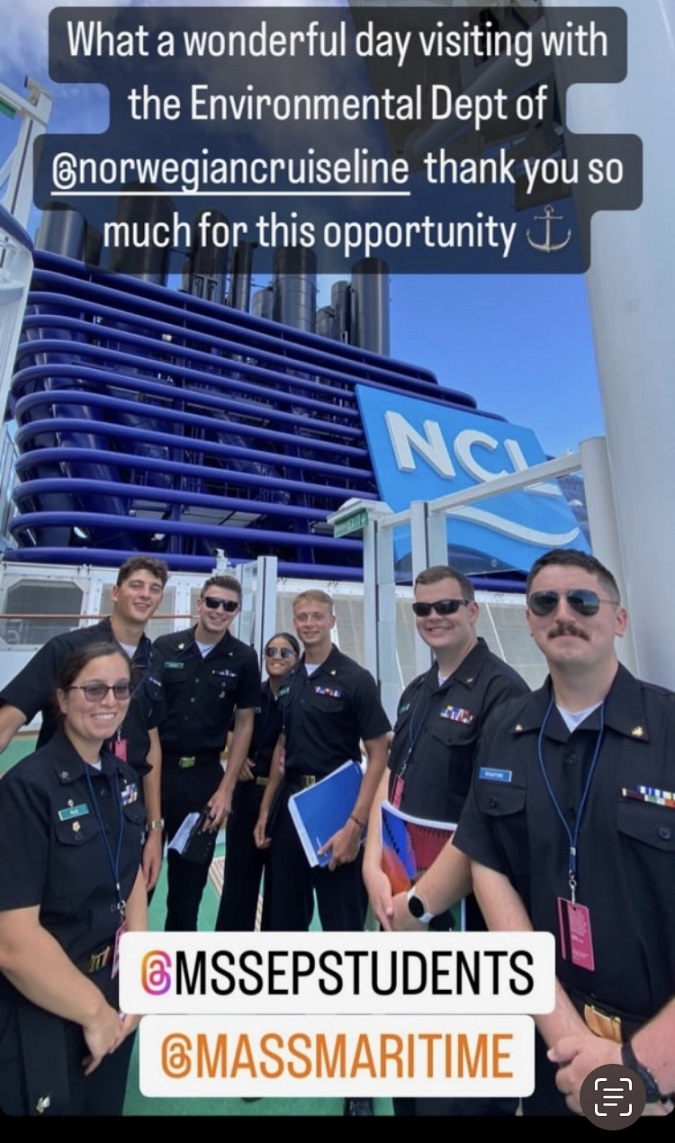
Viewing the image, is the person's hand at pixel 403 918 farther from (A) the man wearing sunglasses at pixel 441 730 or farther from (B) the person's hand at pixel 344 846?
(B) the person's hand at pixel 344 846

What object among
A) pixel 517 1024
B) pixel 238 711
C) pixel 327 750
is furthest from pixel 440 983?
pixel 238 711

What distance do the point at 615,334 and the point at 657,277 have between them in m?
0.16

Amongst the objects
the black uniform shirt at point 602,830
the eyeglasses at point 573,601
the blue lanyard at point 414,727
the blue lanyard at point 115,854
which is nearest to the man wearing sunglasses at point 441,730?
the blue lanyard at point 414,727

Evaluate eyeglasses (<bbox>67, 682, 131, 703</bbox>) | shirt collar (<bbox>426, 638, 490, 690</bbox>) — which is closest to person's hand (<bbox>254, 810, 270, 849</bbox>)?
→ shirt collar (<bbox>426, 638, 490, 690</bbox>)

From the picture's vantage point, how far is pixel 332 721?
210cm

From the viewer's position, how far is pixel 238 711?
2375 mm

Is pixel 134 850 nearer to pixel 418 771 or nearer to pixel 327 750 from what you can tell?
pixel 418 771

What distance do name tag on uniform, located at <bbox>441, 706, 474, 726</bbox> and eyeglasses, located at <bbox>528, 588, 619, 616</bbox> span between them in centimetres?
47

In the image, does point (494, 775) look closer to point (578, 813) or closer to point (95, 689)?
point (578, 813)

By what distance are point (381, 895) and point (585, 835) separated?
67 centimetres

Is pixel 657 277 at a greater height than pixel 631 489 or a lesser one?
greater

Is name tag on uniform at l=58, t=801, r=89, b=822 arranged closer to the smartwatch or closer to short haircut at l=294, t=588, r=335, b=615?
the smartwatch

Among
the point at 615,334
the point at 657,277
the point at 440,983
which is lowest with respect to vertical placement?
the point at 440,983

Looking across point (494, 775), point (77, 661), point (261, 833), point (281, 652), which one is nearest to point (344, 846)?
point (261, 833)
